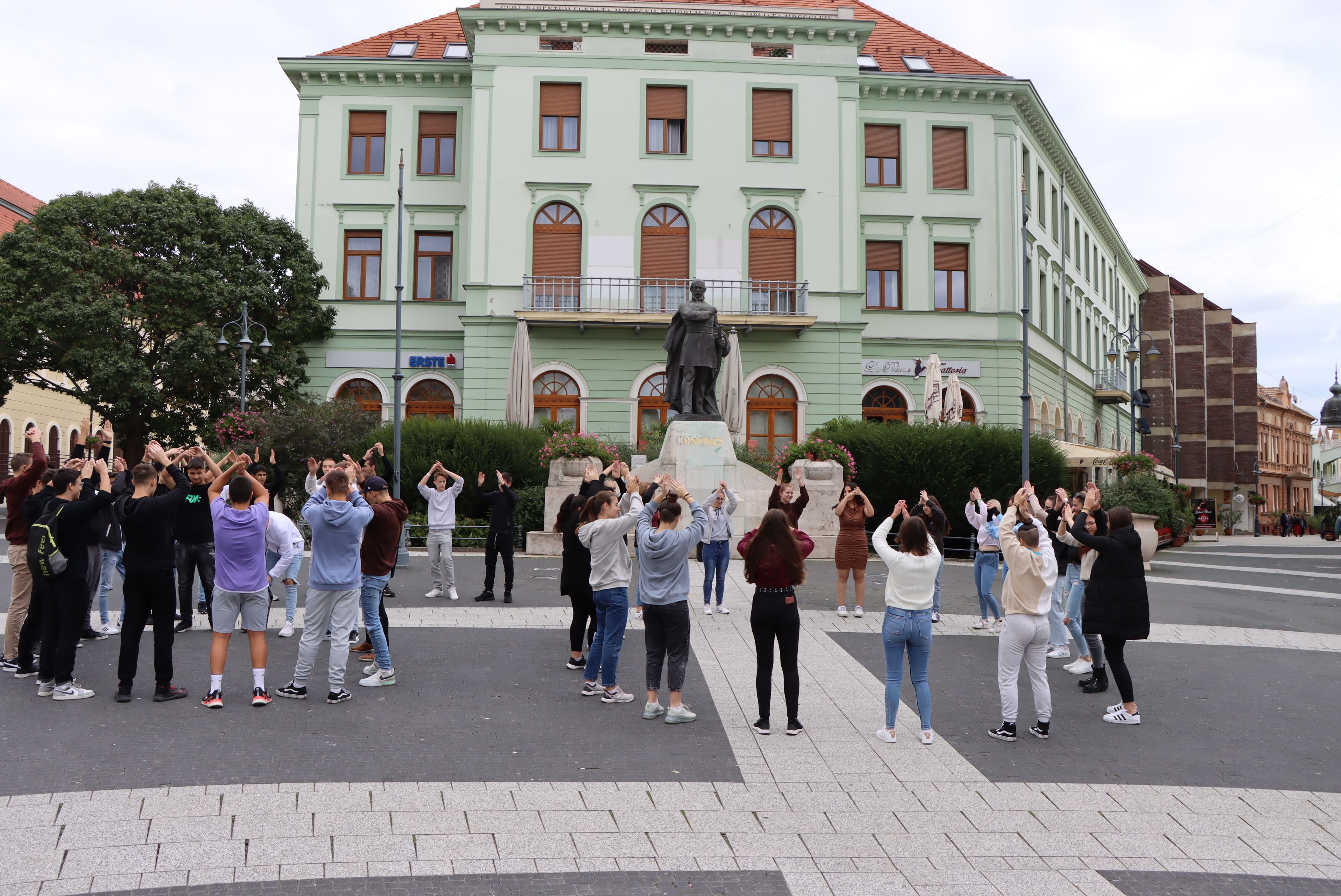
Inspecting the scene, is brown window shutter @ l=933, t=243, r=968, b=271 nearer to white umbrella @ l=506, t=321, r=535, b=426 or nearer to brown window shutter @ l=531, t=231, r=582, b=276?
brown window shutter @ l=531, t=231, r=582, b=276

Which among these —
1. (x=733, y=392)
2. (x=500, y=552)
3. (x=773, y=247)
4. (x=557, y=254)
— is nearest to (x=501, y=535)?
(x=500, y=552)

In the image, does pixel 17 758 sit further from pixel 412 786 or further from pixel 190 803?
pixel 412 786

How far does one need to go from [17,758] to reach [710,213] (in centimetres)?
2722

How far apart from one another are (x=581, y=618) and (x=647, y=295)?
22.9m

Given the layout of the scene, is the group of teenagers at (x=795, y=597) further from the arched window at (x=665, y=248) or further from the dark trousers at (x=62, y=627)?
the arched window at (x=665, y=248)

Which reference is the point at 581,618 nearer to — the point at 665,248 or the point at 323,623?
the point at 323,623

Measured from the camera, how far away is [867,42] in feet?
116

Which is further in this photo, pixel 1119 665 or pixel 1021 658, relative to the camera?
pixel 1119 665

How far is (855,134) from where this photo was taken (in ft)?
103

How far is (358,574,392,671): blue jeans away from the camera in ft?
25.9

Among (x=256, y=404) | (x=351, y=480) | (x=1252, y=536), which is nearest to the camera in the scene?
(x=351, y=480)

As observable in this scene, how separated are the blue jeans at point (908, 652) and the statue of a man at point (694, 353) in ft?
37.3

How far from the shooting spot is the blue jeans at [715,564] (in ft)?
38.1

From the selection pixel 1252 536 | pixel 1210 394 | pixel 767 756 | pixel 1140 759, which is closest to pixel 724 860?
pixel 767 756
